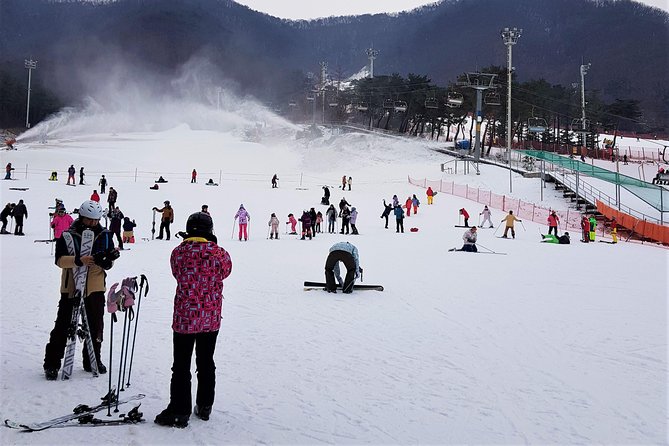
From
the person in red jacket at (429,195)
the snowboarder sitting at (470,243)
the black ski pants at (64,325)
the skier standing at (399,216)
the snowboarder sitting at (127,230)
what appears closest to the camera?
the black ski pants at (64,325)

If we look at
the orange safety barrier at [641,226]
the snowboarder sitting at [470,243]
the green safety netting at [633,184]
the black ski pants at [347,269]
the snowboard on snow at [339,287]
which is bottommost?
the snowboard on snow at [339,287]


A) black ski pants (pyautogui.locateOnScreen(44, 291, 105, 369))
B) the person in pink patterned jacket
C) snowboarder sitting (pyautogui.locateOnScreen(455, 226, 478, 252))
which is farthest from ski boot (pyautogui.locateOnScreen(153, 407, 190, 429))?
snowboarder sitting (pyautogui.locateOnScreen(455, 226, 478, 252))

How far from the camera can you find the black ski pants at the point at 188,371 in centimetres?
427

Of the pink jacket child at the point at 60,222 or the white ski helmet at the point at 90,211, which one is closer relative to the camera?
the white ski helmet at the point at 90,211

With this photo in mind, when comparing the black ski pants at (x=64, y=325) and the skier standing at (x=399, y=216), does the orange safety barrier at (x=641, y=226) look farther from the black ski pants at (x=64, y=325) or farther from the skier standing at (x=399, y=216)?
the black ski pants at (x=64, y=325)

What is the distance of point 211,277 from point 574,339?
17.5 feet

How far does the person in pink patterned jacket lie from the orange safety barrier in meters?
23.8

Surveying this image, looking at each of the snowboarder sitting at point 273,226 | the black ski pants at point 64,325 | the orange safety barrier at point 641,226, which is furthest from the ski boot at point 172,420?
the orange safety barrier at point 641,226

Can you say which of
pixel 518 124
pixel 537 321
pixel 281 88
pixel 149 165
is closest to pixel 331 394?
pixel 537 321

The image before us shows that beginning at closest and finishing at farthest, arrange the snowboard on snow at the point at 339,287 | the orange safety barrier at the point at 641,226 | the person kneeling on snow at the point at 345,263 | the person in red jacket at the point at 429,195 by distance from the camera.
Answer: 1. the person kneeling on snow at the point at 345,263
2. the snowboard on snow at the point at 339,287
3. the orange safety barrier at the point at 641,226
4. the person in red jacket at the point at 429,195

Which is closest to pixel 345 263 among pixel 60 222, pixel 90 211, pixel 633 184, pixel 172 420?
pixel 90 211

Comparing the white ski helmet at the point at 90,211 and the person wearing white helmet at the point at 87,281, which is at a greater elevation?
the white ski helmet at the point at 90,211

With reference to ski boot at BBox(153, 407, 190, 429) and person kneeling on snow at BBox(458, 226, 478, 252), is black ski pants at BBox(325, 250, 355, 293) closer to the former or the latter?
ski boot at BBox(153, 407, 190, 429)

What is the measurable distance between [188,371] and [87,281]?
1565 millimetres
